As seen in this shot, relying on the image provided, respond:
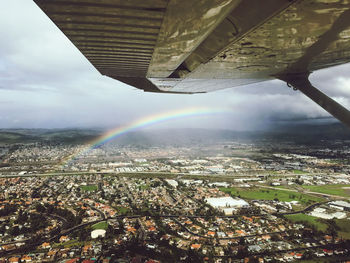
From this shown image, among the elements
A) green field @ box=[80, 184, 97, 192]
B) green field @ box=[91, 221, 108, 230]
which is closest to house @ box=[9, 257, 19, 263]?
green field @ box=[91, 221, 108, 230]

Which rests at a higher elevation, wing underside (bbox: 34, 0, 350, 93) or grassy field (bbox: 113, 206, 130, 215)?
wing underside (bbox: 34, 0, 350, 93)

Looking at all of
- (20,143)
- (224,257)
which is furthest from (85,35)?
(20,143)

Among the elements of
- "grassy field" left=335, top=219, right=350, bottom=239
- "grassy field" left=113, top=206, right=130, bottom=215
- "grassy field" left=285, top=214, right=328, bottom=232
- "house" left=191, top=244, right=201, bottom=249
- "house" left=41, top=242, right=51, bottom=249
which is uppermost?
"grassy field" left=335, top=219, right=350, bottom=239

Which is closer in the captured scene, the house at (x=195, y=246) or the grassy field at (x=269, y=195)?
the house at (x=195, y=246)

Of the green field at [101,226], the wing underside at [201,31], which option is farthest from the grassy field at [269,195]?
the wing underside at [201,31]

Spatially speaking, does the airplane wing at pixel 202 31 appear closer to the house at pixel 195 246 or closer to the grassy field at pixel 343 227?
the house at pixel 195 246

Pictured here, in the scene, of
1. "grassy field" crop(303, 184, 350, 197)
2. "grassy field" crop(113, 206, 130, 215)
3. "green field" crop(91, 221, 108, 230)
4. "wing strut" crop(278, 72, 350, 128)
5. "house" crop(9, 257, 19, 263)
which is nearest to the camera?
"wing strut" crop(278, 72, 350, 128)

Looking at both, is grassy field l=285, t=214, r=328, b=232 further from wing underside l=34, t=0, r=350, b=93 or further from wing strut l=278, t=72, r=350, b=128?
wing underside l=34, t=0, r=350, b=93

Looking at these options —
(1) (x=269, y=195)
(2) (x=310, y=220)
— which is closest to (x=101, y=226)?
(2) (x=310, y=220)
